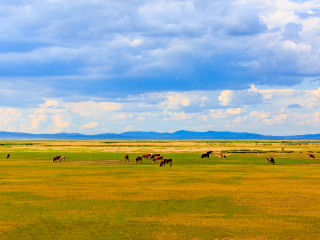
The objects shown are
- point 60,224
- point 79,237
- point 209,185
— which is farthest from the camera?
point 209,185

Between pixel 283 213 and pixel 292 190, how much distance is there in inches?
311

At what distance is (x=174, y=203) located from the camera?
803 inches

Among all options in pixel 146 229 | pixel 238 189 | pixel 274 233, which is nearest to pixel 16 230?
pixel 146 229

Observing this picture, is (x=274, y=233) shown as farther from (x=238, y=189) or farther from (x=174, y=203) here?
(x=238, y=189)

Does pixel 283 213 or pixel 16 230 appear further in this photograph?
pixel 283 213

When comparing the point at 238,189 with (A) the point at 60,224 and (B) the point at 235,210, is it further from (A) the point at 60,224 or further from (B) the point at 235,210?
(A) the point at 60,224

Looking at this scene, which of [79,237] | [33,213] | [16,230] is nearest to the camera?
[79,237]

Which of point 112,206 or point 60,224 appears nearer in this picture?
point 60,224

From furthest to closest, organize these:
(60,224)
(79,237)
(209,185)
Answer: (209,185) < (60,224) < (79,237)

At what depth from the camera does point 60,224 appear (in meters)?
15.6

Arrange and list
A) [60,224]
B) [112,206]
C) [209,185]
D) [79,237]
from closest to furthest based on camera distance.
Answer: [79,237]
[60,224]
[112,206]
[209,185]

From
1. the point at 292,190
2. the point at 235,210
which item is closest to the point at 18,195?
the point at 235,210

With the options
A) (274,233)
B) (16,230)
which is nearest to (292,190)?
(274,233)

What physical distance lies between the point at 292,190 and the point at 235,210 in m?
8.57
